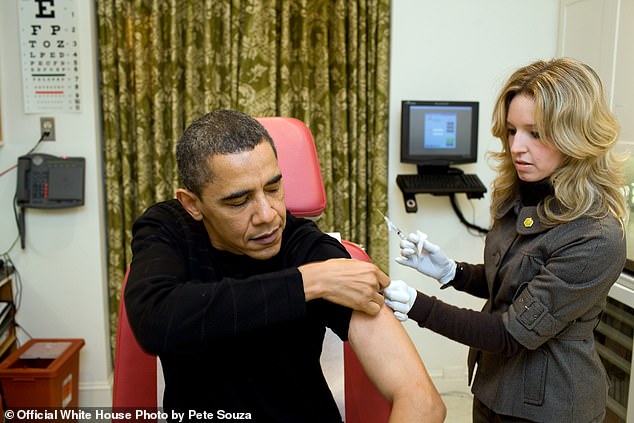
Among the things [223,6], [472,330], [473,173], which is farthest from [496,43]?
[472,330]

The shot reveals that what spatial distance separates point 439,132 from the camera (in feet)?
8.85

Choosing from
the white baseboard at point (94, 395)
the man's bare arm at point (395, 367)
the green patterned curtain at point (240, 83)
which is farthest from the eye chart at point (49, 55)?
the man's bare arm at point (395, 367)

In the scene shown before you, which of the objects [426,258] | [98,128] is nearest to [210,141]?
[426,258]

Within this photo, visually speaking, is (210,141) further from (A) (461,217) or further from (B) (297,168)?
(A) (461,217)

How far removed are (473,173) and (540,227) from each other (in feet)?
5.00

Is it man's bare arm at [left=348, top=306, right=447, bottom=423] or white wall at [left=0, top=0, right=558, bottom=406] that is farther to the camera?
white wall at [left=0, top=0, right=558, bottom=406]

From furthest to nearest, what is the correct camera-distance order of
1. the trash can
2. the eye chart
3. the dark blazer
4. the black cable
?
the black cable → the eye chart → the trash can → the dark blazer

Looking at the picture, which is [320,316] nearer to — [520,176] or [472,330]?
[472,330]

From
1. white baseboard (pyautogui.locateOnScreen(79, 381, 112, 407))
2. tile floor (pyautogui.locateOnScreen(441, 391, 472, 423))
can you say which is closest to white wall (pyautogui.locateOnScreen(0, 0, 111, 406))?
white baseboard (pyautogui.locateOnScreen(79, 381, 112, 407))

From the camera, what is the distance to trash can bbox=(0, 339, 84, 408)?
2391 millimetres

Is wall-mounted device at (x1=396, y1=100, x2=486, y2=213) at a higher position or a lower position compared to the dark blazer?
higher

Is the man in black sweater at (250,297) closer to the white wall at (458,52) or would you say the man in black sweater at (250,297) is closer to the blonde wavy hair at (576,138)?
the blonde wavy hair at (576,138)

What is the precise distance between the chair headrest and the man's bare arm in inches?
15.9

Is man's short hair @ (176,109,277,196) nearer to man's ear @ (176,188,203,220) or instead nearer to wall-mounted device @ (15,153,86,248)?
man's ear @ (176,188,203,220)
